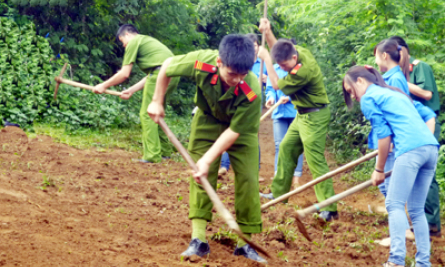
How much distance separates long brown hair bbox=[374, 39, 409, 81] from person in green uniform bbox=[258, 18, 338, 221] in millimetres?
922

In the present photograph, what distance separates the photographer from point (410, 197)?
13.6 feet

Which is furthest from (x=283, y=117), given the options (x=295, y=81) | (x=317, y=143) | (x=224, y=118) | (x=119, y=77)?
(x=224, y=118)

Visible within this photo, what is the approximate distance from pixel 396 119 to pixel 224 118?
126 cm

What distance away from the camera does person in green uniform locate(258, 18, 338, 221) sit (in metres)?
5.54

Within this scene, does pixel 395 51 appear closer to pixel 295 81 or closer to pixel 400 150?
pixel 295 81

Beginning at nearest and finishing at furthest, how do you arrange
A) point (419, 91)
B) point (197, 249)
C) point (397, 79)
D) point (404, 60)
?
1. point (197, 249)
2. point (397, 79)
3. point (404, 60)
4. point (419, 91)

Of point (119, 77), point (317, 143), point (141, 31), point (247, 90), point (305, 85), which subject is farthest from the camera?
point (141, 31)

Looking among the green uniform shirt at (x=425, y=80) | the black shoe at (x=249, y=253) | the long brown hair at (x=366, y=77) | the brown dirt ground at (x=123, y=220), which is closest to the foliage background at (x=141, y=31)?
the green uniform shirt at (x=425, y=80)

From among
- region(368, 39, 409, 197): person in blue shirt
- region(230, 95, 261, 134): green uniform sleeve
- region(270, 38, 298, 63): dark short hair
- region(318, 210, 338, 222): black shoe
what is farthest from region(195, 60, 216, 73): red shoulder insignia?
region(318, 210, 338, 222): black shoe

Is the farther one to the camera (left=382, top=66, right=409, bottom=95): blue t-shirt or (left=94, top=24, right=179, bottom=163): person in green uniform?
(left=94, top=24, right=179, bottom=163): person in green uniform

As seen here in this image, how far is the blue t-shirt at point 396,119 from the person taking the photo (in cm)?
390

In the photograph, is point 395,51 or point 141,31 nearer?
point 395,51

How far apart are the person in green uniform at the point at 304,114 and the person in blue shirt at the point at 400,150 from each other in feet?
4.87

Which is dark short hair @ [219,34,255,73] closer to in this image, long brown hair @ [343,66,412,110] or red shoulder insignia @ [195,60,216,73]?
red shoulder insignia @ [195,60,216,73]
